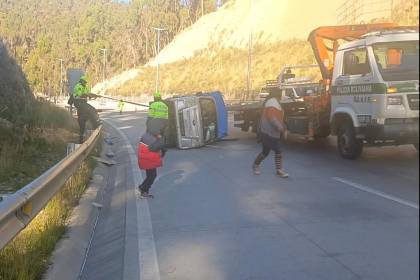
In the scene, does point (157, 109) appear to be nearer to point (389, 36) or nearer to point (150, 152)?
point (150, 152)

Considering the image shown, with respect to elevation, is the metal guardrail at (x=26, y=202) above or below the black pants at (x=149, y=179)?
above

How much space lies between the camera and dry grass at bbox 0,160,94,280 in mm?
4277

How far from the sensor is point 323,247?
205 inches

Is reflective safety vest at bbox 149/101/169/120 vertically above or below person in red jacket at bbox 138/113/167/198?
above

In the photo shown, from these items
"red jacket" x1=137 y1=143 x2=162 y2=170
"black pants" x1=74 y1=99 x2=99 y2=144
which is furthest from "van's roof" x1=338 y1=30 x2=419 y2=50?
"black pants" x1=74 y1=99 x2=99 y2=144

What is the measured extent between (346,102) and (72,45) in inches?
1212

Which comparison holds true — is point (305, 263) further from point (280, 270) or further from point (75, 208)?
point (75, 208)

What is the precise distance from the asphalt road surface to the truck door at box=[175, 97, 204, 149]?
369 centimetres

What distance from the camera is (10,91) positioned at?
11.8m

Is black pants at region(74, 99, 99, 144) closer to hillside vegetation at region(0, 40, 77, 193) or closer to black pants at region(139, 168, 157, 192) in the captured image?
hillside vegetation at region(0, 40, 77, 193)

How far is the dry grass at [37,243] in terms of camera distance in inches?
168

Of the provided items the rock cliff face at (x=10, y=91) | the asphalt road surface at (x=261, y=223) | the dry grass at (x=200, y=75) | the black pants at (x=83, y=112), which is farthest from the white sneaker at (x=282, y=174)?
the black pants at (x=83, y=112)

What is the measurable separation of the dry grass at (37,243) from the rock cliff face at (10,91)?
4639mm

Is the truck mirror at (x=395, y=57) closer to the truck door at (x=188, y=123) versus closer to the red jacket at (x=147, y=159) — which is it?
the red jacket at (x=147, y=159)
